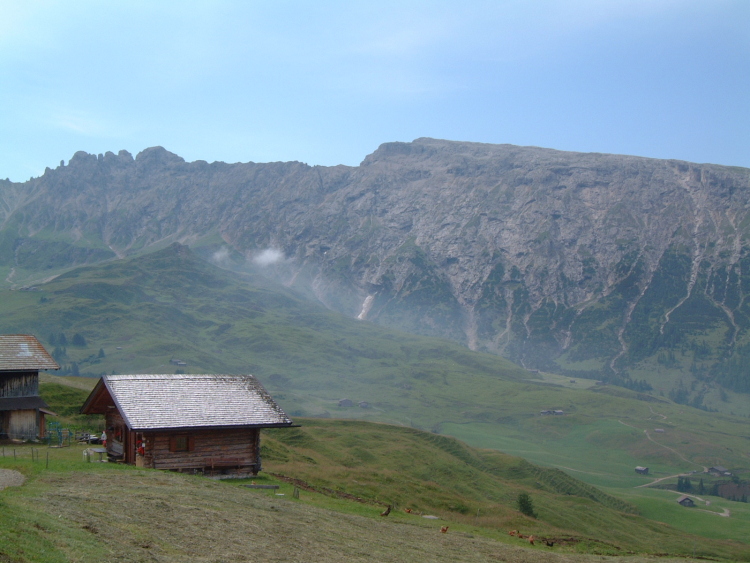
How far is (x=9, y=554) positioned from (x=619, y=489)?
15453 centimetres

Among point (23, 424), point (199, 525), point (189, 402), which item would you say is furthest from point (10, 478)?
point (23, 424)

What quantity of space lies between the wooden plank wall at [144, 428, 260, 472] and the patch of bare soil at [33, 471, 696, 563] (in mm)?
5720

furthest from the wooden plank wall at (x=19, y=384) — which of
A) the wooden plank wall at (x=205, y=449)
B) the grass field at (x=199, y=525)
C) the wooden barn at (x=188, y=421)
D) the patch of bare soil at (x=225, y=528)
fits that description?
the patch of bare soil at (x=225, y=528)

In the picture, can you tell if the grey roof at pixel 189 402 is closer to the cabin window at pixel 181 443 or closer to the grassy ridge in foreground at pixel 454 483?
the cabin window at pixel 181 443

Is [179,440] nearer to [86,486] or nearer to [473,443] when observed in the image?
[86,486]

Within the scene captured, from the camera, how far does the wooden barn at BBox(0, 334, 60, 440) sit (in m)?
52.8

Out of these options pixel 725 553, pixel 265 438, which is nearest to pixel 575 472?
pixel 725 553

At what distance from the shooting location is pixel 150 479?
3531 cm

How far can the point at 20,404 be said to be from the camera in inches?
2090

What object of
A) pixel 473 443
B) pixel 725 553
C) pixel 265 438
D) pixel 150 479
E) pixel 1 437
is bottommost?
pixel 473 443

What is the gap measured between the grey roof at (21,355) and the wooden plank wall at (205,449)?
1566 centimetres

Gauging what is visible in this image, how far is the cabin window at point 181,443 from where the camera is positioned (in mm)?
44500

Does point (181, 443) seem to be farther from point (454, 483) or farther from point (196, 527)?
point (454, 483)

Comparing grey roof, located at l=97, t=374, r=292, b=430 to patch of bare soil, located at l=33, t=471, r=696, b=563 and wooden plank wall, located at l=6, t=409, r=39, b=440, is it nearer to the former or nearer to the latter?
patch of bare soil, located at l=33, t=471, r=696, b=563
